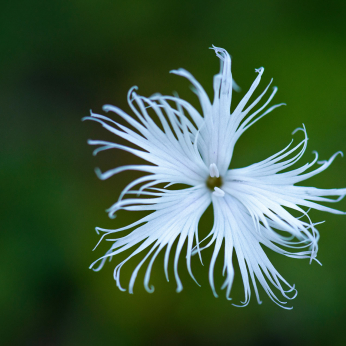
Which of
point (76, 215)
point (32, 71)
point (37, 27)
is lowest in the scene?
point (76, 215)

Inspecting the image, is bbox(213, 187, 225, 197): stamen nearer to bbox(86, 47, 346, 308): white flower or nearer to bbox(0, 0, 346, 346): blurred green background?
bbox(86, 47, 346, 308): white flower

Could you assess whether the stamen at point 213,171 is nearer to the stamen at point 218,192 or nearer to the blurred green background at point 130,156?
the stamen at point 218,192

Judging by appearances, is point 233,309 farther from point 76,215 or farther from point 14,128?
point 14,128

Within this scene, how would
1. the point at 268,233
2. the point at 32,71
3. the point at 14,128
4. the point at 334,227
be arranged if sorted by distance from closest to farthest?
1. the point at 268,233
2. the point at 334,227
3. the point at 14,128
4. the point at 32,71

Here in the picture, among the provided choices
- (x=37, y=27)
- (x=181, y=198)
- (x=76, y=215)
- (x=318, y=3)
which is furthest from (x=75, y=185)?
(x=318, y=3)

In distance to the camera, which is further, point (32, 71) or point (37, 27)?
point (32, 71)

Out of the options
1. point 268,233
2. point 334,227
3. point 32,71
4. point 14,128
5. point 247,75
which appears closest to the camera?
point 268,233

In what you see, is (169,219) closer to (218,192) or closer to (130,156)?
(218,192)
